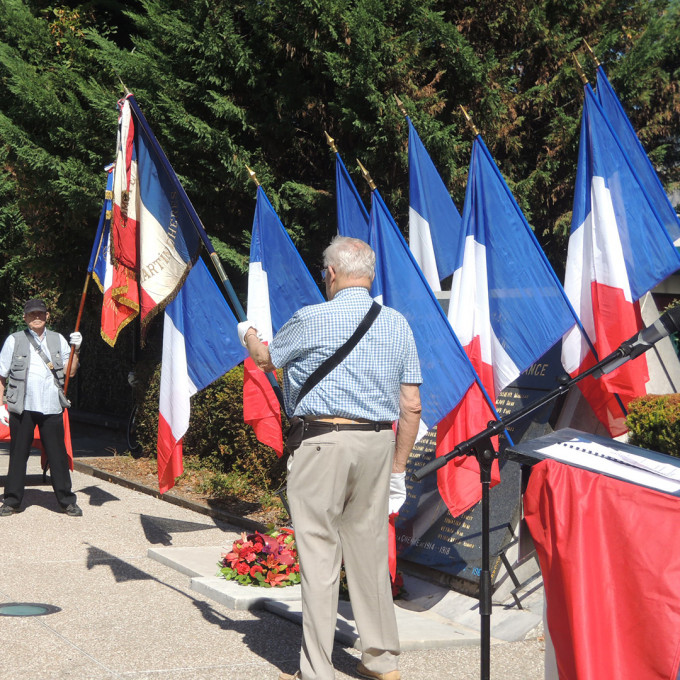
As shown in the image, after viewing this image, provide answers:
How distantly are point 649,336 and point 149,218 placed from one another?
3717 millimetres

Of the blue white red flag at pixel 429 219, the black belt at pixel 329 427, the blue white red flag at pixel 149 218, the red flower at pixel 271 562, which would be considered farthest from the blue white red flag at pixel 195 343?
the black belt at pixel 329 427

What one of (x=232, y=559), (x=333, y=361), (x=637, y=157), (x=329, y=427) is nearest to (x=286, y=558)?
(x=232, y=559)

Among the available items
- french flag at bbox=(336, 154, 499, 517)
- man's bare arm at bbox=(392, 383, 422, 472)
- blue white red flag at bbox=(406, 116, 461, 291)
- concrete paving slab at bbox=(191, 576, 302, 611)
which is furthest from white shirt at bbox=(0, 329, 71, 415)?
man's bare arm at bbox=(392, 383, 422, 472)

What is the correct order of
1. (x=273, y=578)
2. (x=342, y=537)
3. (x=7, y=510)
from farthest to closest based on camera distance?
(x=7, y=510) < (x=273, y=578) < (x=342, y=537)

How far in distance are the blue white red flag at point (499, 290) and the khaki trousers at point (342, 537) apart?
2.07 meters

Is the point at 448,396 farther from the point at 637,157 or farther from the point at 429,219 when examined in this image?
the point at 429,219

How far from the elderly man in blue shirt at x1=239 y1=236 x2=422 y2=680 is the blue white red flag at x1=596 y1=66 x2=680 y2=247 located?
9.53 feet

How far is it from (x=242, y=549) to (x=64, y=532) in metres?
2.34

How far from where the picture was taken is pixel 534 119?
11.1 meters

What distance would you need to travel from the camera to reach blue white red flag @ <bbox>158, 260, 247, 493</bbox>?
6777 mm

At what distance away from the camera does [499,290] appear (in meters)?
6.41

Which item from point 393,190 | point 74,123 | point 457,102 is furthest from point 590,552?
point 74,123

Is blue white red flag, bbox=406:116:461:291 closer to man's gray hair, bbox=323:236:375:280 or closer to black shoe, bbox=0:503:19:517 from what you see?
man's gray hair, bbox=323:236:375:280

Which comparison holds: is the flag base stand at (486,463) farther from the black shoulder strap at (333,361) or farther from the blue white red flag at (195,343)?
the blue white red flag at (195,343)
